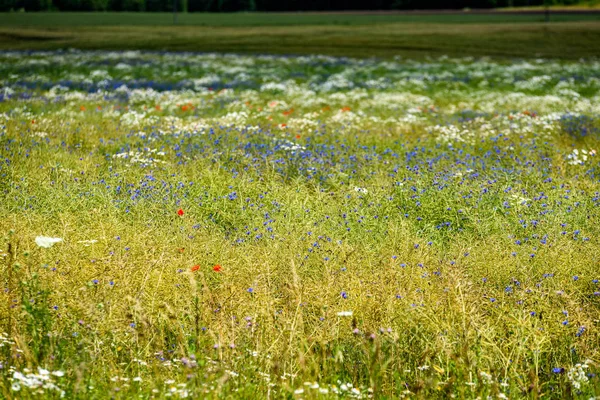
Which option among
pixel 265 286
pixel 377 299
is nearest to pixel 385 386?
pixel 377 299

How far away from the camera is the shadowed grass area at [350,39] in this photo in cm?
4103

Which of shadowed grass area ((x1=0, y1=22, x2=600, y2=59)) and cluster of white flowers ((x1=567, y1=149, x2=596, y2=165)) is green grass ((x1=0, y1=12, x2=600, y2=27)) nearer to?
shadowed grass area ((x1=0, y1=22, x2=600, y2=59))

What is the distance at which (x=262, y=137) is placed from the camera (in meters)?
10.8

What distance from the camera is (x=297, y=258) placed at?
594 centimetres

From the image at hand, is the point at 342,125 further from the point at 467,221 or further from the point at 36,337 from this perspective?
the point at 36,337

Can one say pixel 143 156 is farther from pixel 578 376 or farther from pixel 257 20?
pixel 257 20

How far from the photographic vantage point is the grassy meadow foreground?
422 centimetres

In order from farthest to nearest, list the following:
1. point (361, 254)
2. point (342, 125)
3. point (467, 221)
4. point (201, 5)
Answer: point (201, 5) < point (342, 125) < point (467, 221) < point (361, 254)

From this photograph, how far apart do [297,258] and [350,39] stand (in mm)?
45170

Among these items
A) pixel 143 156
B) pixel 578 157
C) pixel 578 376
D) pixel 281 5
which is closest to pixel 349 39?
A: pixel 578 157

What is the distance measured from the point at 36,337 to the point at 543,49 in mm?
45016

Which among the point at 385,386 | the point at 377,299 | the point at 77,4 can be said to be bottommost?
the point at 385,386

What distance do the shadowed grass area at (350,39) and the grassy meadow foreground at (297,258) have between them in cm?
2856

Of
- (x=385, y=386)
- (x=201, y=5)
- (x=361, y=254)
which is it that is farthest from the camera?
(x=201, y=5)
